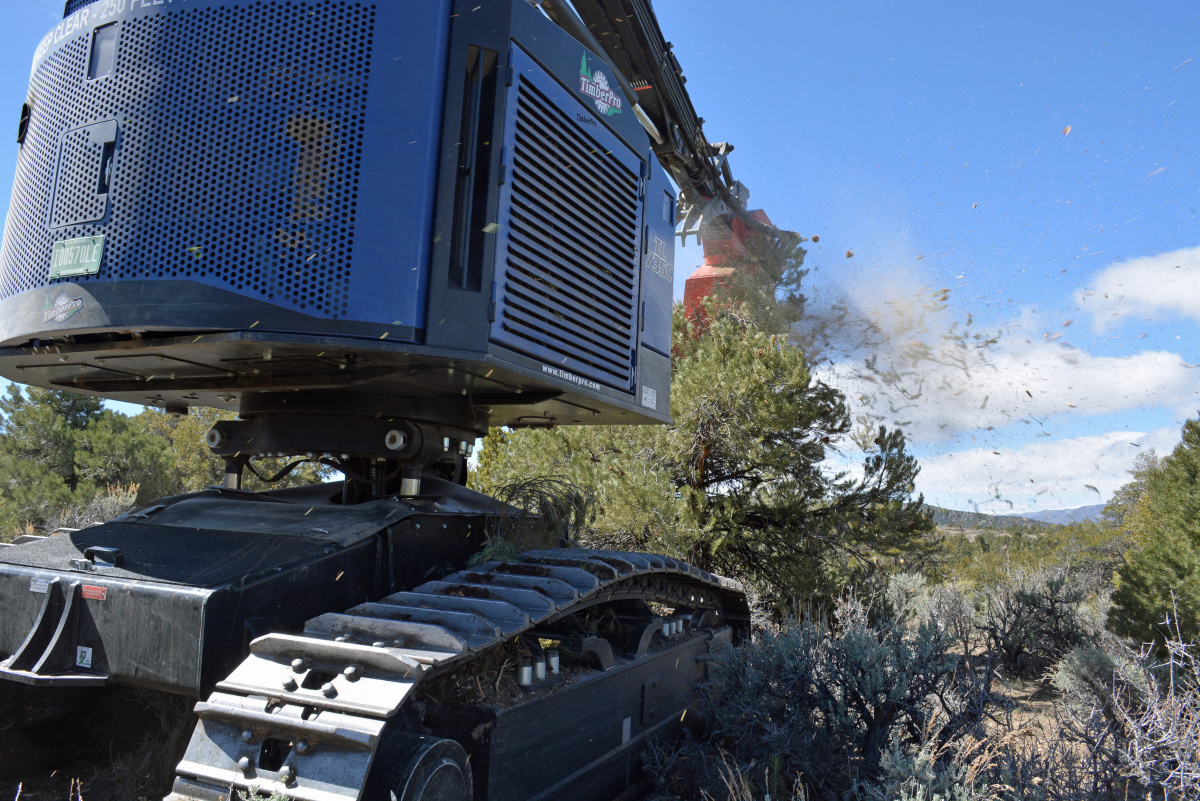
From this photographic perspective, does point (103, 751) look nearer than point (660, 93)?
Yes

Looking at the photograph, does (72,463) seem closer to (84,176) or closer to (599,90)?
(84,176)

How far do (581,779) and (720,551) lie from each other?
8443mm

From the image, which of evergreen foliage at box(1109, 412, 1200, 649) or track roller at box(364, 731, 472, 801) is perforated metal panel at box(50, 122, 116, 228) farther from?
evergreen foliage at box(1109, 412, 1200, 649)

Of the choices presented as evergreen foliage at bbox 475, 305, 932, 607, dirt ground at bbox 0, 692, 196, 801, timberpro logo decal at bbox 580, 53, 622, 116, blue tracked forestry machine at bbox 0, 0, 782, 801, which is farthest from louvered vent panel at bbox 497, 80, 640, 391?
→ evergreen foliage at bbox 475, 305, 932, 607

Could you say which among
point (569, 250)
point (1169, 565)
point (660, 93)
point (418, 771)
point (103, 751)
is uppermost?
point (660, 93)

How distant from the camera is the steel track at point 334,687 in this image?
91.1 inches

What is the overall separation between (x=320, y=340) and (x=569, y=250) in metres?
1.44

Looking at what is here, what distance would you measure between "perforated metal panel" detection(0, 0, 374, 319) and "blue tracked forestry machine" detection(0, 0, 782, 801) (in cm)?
1

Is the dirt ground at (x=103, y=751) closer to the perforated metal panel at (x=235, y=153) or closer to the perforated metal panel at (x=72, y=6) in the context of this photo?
the perforated metal panel at (x=235, y=153)

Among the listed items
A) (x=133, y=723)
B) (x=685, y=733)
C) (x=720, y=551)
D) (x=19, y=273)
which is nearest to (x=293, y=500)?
(x=133, y=723)

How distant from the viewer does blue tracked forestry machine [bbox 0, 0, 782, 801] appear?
2.81 m

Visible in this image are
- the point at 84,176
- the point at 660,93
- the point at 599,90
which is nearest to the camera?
the point at 84,176

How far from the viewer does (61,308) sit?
10.8 ft

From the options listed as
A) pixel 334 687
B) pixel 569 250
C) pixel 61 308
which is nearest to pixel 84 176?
pixel 61 308
